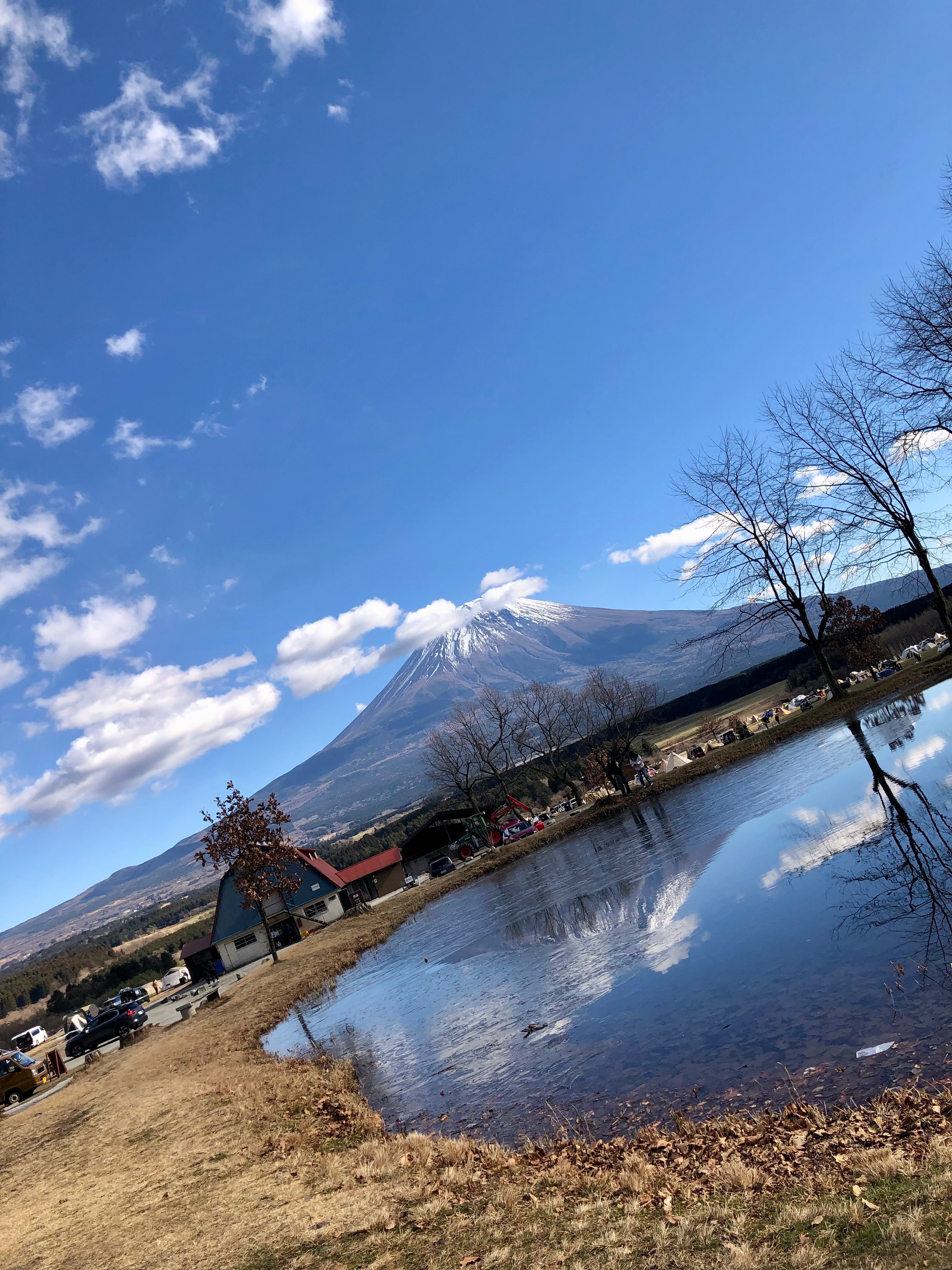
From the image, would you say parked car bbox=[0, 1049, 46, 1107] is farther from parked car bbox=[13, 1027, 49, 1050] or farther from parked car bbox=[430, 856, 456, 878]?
parked car bbox=[13, 1027, 49, 1050]

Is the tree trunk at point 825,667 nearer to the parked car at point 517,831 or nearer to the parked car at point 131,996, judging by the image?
the parked car at point 517,831

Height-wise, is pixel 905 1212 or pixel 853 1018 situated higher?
pixel 905 1212

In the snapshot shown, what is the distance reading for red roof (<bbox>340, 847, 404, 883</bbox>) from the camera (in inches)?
2869

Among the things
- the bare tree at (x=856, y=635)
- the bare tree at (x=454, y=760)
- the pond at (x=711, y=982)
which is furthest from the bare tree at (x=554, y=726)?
the pond at (x=711, y=982)

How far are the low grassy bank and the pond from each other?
2.40 feet

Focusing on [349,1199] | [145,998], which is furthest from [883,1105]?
[145,998]

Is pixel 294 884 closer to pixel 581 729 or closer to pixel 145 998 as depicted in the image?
pixel 145 998

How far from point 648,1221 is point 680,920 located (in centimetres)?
946

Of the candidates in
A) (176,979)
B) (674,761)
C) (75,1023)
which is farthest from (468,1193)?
(176,979)

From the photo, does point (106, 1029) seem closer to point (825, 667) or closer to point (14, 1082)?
point (14, 1082)

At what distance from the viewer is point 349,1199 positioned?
743 cm

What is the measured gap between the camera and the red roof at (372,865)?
239ft

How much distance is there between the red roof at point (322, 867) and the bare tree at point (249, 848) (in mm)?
19542

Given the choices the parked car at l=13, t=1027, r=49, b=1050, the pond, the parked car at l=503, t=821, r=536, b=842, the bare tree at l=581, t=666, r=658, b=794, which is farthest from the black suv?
the bare tree at l=581, t=666, r=658, b=794
